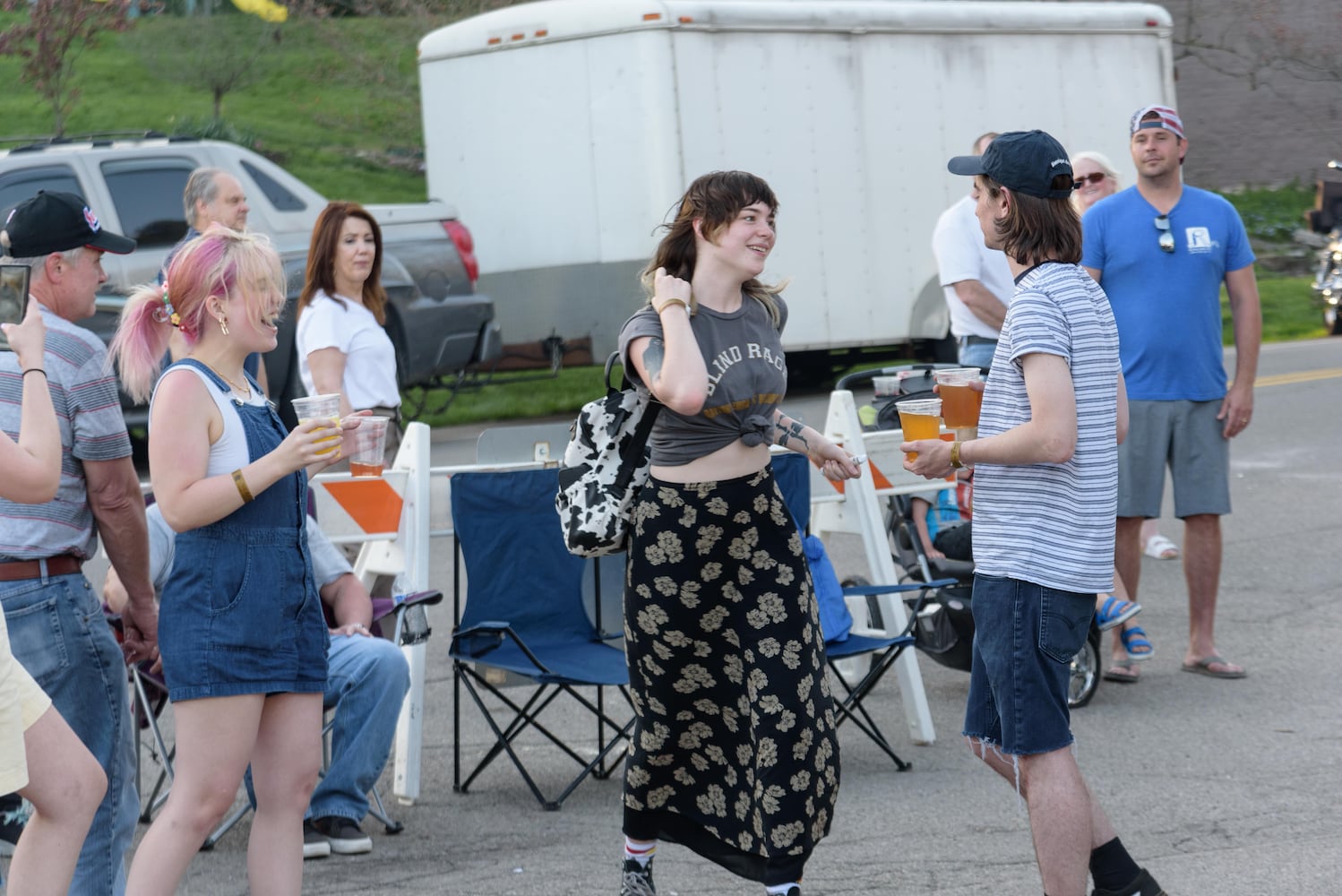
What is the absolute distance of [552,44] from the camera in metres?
13.2

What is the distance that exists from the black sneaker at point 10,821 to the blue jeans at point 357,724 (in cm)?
64

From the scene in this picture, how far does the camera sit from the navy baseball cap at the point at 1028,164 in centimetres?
363

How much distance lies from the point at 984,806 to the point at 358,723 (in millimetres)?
1987

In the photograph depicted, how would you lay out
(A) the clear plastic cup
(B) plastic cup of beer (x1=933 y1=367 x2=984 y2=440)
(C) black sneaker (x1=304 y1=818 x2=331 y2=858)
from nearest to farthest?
(B) plastic cup of beer (x1=933 y1=367 x2=984 y2=440) < (C) black sneaker (x1=304 y1=818 x2=331 y2=858) < (A) the clear plastic cup

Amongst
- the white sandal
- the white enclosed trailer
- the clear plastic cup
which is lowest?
the white sandal

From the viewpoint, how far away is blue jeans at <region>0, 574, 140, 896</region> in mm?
3658

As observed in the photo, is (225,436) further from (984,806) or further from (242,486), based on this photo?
(984,806)

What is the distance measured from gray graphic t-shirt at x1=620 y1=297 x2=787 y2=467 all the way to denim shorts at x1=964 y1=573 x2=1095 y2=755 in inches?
31.7

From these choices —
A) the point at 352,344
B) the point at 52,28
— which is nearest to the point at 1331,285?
the point at 52,28

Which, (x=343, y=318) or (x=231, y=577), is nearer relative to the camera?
(x=231, y=577)

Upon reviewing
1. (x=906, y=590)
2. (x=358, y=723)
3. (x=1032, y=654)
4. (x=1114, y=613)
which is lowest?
(x=1114, y=613)

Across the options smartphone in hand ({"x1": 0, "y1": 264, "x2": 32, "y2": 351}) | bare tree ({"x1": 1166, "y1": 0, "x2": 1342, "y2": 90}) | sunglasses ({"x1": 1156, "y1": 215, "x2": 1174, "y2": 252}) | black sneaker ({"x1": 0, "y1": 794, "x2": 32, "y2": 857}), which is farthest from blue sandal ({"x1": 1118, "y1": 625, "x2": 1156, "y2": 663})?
bare tree ({"x1": 1166, "y1": 0, "x2": 1342, "y2": 90})

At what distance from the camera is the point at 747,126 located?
13156 mm

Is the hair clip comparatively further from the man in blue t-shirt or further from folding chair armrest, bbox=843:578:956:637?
the man in blue t-shirt
